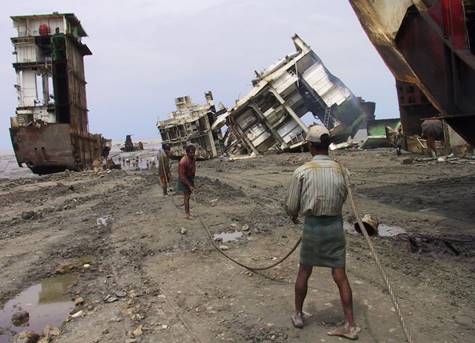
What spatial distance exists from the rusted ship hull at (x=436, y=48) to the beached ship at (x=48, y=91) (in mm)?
18378

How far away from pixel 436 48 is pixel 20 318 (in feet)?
18.7

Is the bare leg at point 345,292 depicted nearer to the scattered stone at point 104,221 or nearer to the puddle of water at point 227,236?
the puddle of water at point 227,236

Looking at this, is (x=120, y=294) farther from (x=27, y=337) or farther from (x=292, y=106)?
(x=292, y=106)

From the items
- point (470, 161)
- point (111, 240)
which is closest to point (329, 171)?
point (111, 240)

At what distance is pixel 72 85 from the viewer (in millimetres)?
25969

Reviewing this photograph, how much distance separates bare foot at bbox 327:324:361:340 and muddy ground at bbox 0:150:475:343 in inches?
3.0

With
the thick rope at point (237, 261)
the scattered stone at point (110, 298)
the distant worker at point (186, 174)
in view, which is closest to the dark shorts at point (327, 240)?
the thick rope at point (237, 261)

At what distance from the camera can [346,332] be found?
350 cm

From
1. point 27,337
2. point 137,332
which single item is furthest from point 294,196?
point 27,337

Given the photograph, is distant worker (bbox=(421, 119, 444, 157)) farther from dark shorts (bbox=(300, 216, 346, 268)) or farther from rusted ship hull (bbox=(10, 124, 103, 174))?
rusted ship hull (bbox=(10, 124, 103, 174))

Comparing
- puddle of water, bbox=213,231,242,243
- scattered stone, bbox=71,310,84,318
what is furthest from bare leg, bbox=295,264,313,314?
puddle of water, bbox=213,231,242,243

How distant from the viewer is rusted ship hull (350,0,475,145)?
5.77 metres

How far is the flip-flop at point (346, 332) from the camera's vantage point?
11.4ft

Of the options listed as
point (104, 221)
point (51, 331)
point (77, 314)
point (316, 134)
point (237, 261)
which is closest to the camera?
point (316, 134)
